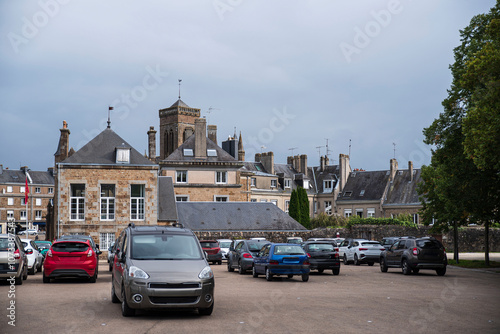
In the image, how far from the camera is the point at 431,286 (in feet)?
66.8

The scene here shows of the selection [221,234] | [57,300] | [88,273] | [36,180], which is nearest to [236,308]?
[57,300]

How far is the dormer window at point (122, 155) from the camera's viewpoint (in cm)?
4628

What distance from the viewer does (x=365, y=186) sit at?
8494 cm

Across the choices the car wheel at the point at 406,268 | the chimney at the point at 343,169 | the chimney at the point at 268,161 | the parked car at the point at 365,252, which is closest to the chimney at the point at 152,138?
the chimney at the point at 268,161

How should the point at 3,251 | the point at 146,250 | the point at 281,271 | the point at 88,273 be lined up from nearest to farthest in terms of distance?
1. the point at 146,250
2. the point at 3,251
3. the point at 88,273
4. the point at 281,271

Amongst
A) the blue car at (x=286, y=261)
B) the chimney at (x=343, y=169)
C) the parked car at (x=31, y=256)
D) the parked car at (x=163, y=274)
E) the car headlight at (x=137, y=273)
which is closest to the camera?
the parked car at (x=163, y=274)

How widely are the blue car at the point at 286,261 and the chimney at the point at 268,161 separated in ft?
222

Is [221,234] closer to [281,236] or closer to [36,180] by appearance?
[281,236]

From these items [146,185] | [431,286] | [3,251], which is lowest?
[431,286]

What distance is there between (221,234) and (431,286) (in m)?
32.8

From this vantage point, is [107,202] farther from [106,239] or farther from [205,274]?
[205,274]

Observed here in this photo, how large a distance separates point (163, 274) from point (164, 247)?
132 centimetres

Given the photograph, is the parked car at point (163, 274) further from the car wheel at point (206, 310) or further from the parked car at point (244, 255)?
the parked car at point (244, 255)

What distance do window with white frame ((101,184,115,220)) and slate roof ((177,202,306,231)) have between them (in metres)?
9.24
